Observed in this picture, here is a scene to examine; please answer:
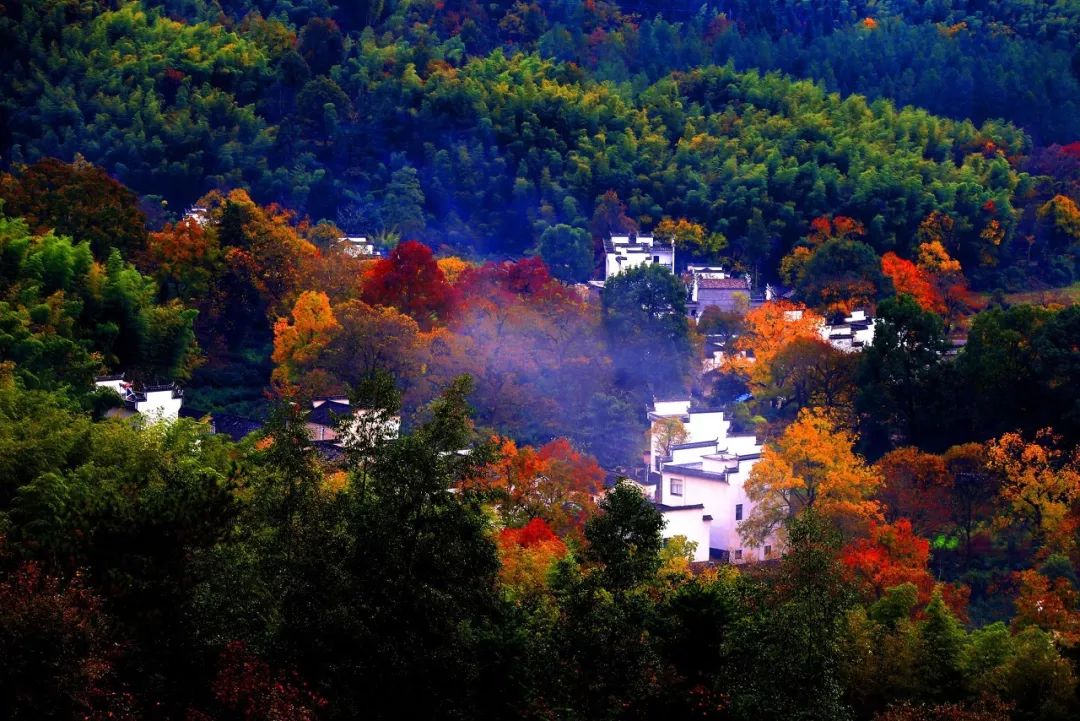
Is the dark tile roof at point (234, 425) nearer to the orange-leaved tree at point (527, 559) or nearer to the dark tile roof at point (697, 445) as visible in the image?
the dark tile roof at point (697, 445)

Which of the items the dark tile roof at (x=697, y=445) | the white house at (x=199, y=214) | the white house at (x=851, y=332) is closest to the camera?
the dark tile roof at (x=697, y=445)

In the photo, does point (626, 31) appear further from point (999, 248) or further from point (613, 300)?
point (613, 300)

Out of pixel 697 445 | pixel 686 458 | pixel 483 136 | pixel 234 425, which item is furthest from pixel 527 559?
pixel 483 136

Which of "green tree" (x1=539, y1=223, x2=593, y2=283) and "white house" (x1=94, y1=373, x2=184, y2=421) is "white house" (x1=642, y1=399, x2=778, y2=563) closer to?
"white house" (x1=94, y1=373, x2=184, y2=421)

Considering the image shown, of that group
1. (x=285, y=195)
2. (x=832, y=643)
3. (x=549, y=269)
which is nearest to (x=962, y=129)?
(x=549, y=269)

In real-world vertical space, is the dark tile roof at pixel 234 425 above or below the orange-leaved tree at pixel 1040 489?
above

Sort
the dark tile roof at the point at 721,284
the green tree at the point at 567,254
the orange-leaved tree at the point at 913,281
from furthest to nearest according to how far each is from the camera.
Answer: the green tree at the point at 567,254, the orange-leaved tree at the point at 913,281, the dark tile roof at the point at 721,284

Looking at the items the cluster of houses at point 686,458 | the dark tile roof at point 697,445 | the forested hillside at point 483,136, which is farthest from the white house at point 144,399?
the forested hillside at point 483,136
